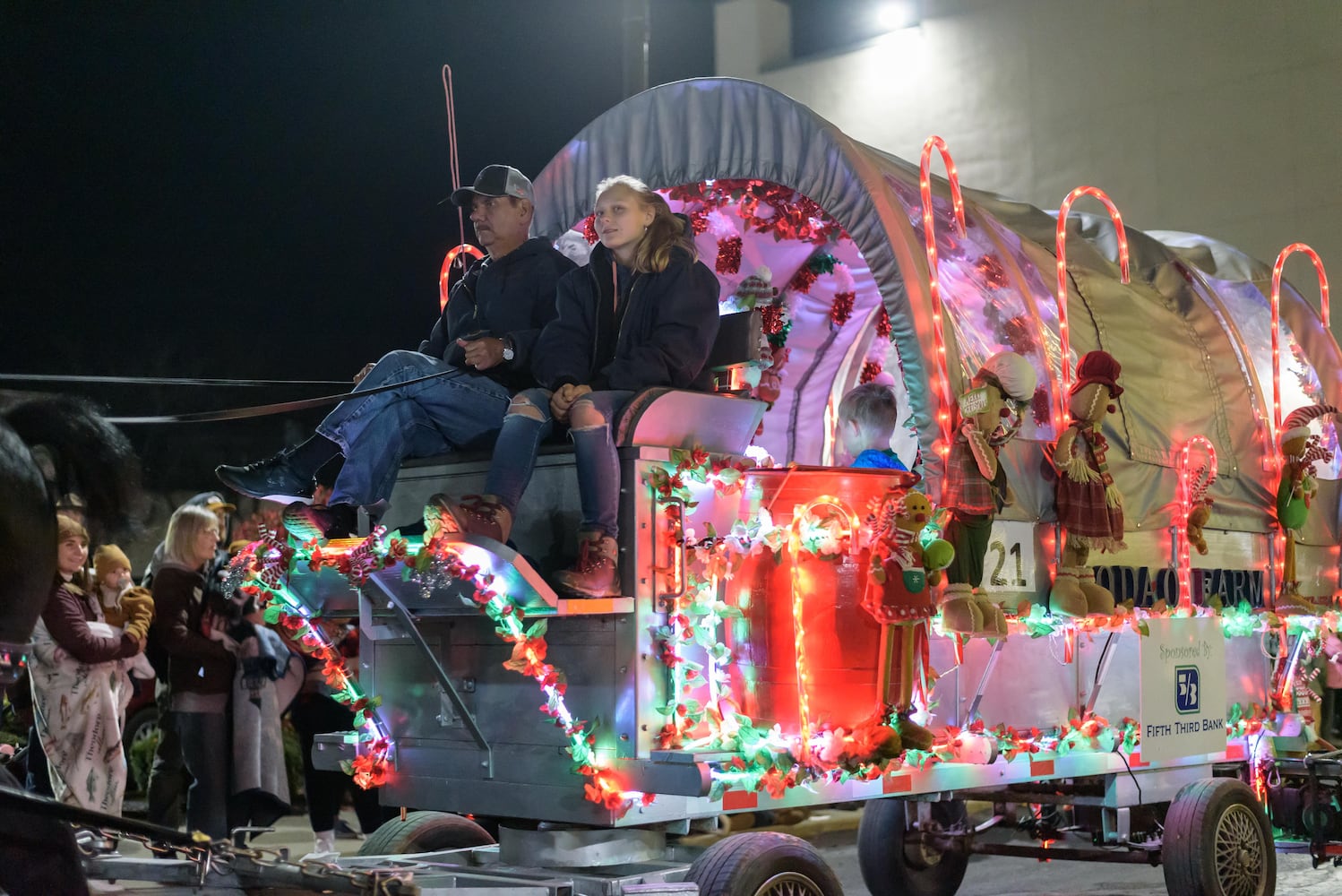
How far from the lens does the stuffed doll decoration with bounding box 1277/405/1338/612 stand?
815 cm

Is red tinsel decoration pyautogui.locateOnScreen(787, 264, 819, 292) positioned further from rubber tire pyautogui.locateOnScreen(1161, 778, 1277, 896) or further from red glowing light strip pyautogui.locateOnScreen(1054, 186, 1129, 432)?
rubber tire pyautogui.locateOnScreen(1161, 778, 1277, 896)

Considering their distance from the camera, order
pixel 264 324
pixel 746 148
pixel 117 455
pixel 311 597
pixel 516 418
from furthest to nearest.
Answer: pixel 264 324 < pixel 746 148 < pixel 311 597 < pixel 516 418 < pixel 117 455

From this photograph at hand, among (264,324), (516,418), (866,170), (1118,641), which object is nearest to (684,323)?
(516,418)

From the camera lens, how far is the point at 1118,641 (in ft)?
22.1

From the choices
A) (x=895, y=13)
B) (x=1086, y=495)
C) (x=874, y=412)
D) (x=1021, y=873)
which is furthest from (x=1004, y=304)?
(x=895, y=13)

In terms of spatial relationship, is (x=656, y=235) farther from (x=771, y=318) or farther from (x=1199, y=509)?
(x=1199, y=509)

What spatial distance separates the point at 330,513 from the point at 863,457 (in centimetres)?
237

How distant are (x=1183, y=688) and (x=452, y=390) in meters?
3.80

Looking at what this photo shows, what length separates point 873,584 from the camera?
546 cm

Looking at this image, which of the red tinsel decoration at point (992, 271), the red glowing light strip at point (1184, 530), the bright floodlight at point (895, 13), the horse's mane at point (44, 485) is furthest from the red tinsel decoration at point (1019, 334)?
the bright floodlight at point (895, 13)

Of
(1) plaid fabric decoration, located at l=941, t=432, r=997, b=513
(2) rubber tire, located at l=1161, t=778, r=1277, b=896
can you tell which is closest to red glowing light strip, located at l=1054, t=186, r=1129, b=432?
(1) plaid fabric decoration, located at l=941, t=432, r=997, b=513

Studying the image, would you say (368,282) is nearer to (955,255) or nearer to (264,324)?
(264,324)

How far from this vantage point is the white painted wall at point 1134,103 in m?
12.6

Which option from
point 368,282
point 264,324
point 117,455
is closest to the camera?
point 117,455
